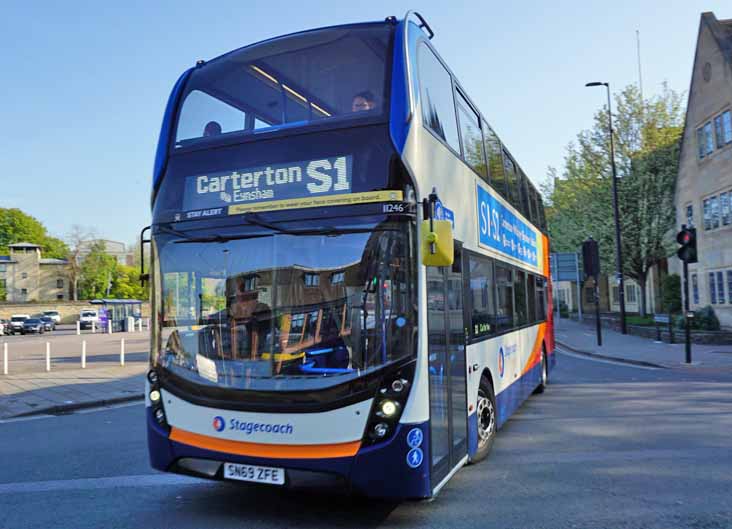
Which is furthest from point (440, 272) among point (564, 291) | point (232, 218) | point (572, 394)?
point (564, 291)

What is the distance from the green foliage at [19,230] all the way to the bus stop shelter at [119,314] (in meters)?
44.8

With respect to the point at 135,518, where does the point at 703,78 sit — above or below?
above

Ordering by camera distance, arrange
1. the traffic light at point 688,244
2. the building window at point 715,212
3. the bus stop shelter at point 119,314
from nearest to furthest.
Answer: the traffic light at point 688,244 → the building window at point 715,212 → the bus stop shelter at point 119,314

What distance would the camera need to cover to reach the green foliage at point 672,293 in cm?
3575

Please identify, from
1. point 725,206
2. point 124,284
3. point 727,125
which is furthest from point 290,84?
point 124,284

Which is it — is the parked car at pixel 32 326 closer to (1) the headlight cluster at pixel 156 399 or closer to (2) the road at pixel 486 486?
(2) the road at pixel 486 486

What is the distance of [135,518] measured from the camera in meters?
5.23

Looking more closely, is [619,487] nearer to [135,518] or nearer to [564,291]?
[135,518]

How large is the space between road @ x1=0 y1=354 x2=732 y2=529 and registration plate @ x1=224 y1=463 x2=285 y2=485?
0.42 metres

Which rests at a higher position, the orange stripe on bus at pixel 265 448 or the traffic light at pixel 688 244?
the traffic light at pixel 688 244

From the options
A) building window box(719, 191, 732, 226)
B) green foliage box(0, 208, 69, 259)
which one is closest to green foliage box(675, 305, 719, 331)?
building window box(719, 191, 732, 226)

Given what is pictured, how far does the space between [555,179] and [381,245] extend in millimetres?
48075

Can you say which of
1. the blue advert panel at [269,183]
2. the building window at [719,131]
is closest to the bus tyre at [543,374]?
the blue advert panel at [269,183]

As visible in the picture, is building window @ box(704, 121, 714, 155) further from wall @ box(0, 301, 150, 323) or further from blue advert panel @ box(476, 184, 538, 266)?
wall @ box(0, 301, 150, 323)
